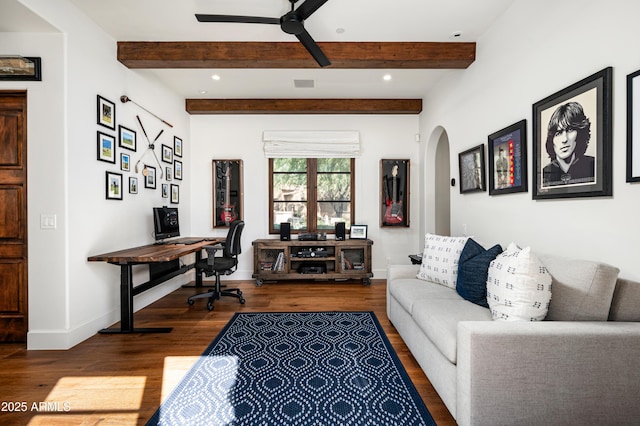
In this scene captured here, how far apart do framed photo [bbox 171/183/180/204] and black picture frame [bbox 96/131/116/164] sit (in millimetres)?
1325

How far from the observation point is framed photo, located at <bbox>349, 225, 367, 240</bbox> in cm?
497

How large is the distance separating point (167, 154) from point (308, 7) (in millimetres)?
3000

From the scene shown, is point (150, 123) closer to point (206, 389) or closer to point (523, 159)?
point (206, 389)

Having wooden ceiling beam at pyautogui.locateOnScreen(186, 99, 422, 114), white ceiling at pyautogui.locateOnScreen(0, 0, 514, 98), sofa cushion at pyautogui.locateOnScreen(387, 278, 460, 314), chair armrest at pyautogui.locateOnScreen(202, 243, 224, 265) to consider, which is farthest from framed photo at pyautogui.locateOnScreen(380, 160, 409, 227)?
chair armrest at pyautogui.locateOnScreen(202, 243, 224, 265)

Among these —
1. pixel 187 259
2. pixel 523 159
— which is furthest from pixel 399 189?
pixel 187 259

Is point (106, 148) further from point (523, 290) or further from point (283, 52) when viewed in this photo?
point (523, 290)

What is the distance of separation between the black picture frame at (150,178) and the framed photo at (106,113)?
726mm

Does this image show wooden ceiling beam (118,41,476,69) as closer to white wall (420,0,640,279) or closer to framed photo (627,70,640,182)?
white wall (420,0,640,279)

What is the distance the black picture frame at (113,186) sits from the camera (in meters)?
3.08

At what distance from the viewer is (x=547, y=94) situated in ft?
7.33

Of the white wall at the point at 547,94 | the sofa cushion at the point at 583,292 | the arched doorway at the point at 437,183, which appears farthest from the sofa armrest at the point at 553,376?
the arched doorway at the point at 437,183

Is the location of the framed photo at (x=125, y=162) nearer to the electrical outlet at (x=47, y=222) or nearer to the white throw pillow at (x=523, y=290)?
the electrical outlet at (x=47, y=222)

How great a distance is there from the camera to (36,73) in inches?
101

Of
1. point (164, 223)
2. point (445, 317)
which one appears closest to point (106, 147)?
point (164, 223)
